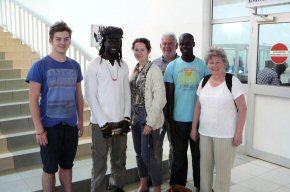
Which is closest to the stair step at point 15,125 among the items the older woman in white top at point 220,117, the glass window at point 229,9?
the older woman in white top at point 220,117

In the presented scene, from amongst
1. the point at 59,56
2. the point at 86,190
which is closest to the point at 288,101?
the point at 86,190

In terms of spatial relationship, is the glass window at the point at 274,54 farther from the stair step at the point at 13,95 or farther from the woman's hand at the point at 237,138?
the stair step at the point at 13,95

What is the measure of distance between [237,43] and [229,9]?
0.48m

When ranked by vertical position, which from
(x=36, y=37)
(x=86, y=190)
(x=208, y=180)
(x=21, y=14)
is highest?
(x=21, y=14)

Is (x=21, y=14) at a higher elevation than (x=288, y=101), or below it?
higher

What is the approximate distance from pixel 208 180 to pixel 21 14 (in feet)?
14.3

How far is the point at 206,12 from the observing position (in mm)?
4129

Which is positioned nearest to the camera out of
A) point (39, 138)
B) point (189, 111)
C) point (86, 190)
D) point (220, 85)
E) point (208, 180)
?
point (39, 138)

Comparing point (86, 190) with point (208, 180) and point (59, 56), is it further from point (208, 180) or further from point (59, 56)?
point (59, 56)

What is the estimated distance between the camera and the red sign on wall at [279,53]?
3418mm

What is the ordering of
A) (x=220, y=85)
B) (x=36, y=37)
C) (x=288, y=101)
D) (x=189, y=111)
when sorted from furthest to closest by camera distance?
(x=36, y=37), (x=288, y=101), (x=189, y=111), (x=220, y=85)

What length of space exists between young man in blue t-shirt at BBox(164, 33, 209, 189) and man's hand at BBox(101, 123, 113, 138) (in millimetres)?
602

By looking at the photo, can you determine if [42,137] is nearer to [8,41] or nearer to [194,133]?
[194,133]

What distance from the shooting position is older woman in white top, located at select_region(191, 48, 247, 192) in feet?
6.89
